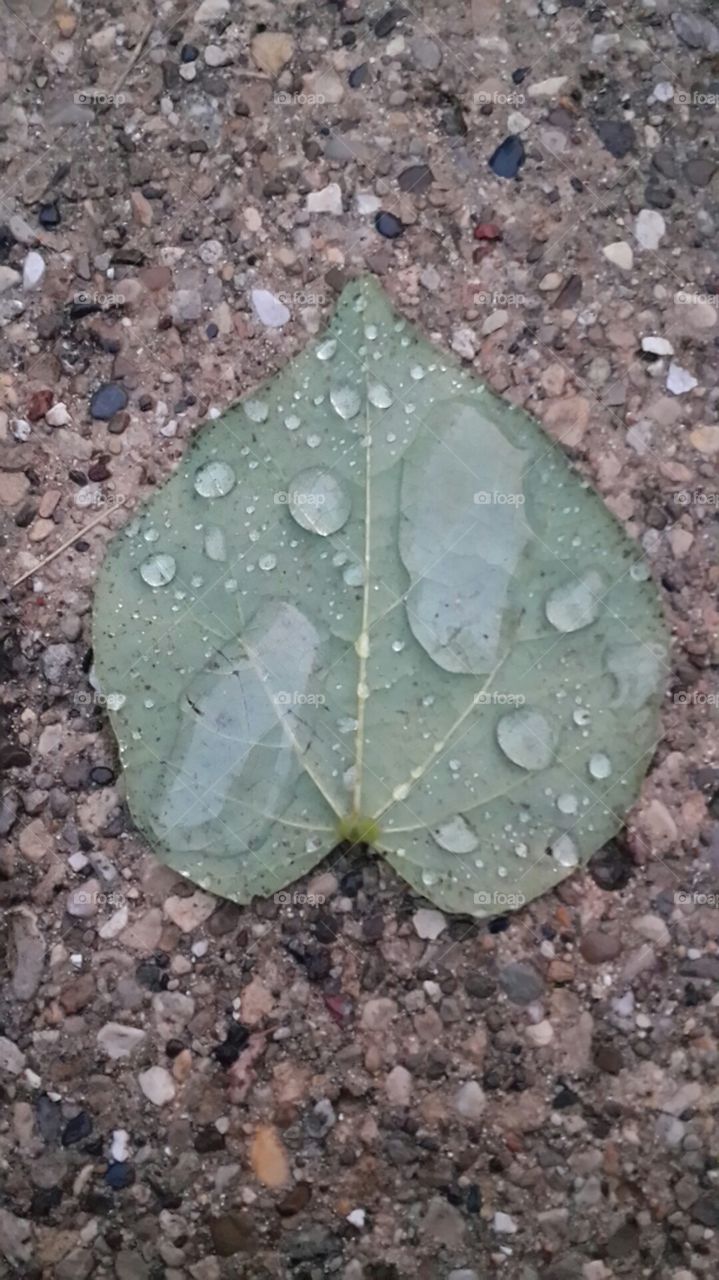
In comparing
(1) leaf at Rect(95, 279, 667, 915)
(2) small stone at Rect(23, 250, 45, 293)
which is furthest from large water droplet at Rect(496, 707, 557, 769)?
(2) small stone at Rect(23, 250, 45, 293)

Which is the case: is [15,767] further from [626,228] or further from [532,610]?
[626,228]

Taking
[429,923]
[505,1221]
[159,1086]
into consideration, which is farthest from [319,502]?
[505,1221]

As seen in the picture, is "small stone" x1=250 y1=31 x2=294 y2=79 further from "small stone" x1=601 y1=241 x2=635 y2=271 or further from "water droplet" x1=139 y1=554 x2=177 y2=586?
"water droplet" x1=139 y1=554 x2=177 y2=586

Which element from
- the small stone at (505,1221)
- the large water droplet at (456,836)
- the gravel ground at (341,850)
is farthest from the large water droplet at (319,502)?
the small stone at (505,1221)

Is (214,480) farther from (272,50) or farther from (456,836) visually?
(272,50)

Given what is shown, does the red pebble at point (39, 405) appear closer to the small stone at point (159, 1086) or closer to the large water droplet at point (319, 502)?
the large water droplet at point (319, 502)

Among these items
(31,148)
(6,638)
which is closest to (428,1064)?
(6,638)

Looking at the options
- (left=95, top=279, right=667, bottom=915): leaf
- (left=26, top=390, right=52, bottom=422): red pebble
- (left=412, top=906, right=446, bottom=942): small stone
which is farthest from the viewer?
(left=26, top=390, right=52, bottom=422): red pebble
